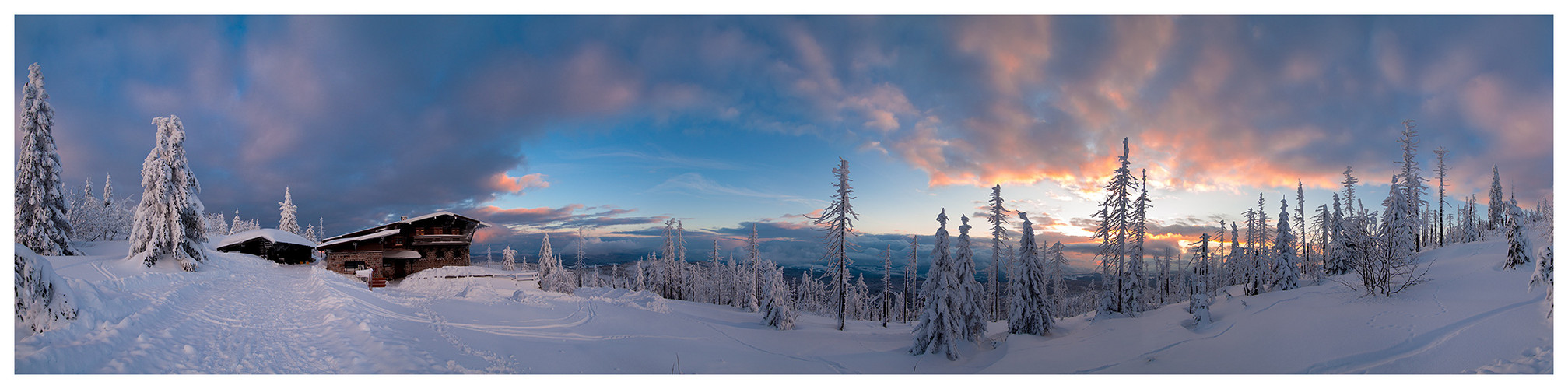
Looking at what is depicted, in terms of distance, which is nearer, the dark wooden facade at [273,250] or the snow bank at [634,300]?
the snow bank at [634,300]

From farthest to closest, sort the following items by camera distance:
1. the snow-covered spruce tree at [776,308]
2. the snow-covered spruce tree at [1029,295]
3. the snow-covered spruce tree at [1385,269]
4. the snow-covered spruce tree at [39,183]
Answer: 1. the snow-covered spruce tree at [776,308]
2. the snow-covered spruce tree at [1029,295]
3. the snow-covered spruce tree at [1385,269]
4. the snow-covered spruce tree at [39,183]

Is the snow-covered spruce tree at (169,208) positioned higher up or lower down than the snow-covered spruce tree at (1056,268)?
higher up

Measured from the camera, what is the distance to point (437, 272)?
21781 millimetres

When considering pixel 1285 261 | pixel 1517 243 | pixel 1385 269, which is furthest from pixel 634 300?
pixel 1285 261

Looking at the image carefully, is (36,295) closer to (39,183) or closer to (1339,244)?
(39,183)

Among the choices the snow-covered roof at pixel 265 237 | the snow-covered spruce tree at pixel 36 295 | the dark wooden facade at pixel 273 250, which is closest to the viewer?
the snow-covered spruce tree at pixel 36 295

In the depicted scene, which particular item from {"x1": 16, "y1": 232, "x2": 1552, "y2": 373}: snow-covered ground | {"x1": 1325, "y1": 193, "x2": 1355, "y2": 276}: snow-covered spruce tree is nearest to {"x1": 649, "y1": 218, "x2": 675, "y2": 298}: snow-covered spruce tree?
{"x1": 16, "y1": 232, "x2": 1552, "y2": 373}: snow-covered ground

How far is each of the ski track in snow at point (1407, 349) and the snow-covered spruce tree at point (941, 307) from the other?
334 inches

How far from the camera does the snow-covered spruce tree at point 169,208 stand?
54.8ft

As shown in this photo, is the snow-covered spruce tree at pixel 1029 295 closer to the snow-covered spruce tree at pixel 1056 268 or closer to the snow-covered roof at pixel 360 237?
the snow-covered spruce tree at pixel 1056 268

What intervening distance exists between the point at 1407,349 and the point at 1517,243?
962cm

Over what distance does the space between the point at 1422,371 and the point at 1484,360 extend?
0.61 meters

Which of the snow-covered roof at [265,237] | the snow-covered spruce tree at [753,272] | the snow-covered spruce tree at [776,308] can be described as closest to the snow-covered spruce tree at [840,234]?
the snow-covered spruce tree at [776,308]

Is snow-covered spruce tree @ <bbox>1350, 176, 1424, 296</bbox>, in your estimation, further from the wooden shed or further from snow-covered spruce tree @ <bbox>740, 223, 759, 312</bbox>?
the wooden shed
